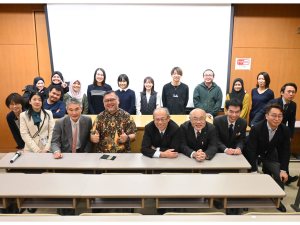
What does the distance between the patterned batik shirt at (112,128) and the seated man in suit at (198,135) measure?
67 centimetres

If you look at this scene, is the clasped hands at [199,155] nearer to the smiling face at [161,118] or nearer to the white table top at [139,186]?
the white table top at [139,186]

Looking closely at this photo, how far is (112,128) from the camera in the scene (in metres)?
3.32

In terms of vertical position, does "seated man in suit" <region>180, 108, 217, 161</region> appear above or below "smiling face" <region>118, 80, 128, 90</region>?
below

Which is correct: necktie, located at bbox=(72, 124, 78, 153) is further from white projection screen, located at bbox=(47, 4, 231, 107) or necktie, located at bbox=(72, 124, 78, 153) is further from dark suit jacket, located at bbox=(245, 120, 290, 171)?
dark suit jacket, located at bbox=(245, 120, 290, 171)

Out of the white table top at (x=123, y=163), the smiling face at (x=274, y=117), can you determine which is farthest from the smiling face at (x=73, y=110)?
the smiling face at (x=274, y=117)

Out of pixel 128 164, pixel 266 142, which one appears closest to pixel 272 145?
pixel 266 142

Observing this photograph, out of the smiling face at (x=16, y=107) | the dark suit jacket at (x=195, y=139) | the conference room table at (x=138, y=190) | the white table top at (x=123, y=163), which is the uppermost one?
the smiling face at (x=16, y=107)

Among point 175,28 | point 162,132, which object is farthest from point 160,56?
point 162,132

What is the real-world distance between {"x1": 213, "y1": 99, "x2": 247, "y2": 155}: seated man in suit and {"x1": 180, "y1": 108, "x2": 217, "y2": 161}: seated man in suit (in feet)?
0.78

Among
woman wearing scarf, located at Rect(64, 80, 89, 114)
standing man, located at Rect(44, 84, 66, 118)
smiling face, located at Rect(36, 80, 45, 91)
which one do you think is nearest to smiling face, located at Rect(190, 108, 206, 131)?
standing man, located at Rect(44, 84, 66, 118)

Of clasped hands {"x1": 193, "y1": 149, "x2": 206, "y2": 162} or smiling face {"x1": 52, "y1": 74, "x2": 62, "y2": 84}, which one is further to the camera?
smiling face {"x1": 52, "y1": 74, "x2": 62, "y2": 84}

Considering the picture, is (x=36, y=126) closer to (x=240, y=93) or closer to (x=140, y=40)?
(x=140, y=40)

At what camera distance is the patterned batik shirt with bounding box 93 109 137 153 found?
131 inches

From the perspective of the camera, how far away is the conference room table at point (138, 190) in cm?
228
